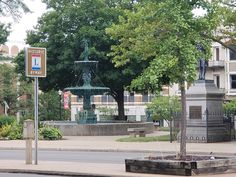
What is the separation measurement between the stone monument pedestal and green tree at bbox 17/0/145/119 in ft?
44.7

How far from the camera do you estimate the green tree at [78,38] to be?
47844 millimetres

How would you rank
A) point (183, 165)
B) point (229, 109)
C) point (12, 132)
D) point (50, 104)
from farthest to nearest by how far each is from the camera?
point (50, 104) → point (229, 109) → point (12, 132) → point (183, 165)

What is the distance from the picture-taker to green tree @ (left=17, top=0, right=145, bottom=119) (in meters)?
47.8

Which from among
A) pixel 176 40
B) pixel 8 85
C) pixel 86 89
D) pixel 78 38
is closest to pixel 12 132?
pixel 86 89

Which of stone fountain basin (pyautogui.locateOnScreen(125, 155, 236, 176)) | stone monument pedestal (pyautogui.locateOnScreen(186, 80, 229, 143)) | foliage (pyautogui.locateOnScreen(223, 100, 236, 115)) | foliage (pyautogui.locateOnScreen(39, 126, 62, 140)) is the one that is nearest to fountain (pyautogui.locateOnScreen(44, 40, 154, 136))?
foliage (pyautogui.locateOnScreen(39, 126, 62, 140))

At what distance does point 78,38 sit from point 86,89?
6243 mm

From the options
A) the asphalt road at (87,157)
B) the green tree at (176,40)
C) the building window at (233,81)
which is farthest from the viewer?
the building window at (233,81)

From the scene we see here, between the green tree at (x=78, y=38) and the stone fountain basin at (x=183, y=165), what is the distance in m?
30.5

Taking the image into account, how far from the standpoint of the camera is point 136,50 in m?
18.7

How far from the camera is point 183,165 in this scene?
1521cm

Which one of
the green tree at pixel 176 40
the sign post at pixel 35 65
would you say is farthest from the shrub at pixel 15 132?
the green tree at pixel 176 40

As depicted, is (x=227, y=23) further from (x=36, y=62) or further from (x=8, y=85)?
(x=8, y=85)

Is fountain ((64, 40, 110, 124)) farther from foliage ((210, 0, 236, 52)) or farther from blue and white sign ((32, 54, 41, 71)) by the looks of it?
blue and white sign ((32, 54, 41, 71))

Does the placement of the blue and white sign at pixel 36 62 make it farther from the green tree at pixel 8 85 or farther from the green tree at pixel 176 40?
the green tree at pixel 8 85
